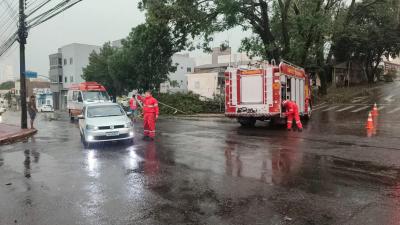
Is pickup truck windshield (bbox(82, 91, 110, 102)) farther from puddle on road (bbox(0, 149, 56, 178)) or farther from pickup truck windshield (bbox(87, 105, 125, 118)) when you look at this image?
puddle on road (bbox(0, 149, 56, 178))

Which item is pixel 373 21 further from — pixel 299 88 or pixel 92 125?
pixel 92 125

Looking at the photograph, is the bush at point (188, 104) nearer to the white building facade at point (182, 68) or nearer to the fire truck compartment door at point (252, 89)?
the fire truck compartment door at point (252, 89)

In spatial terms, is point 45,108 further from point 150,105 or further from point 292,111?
point 292,111

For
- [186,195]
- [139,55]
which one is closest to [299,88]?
[186,195]

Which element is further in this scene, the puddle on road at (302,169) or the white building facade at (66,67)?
the white building facade at (66,67)

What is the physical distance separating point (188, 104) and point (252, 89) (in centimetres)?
1597

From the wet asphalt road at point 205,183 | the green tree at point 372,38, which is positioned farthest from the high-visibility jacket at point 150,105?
the green tree at point 372,38

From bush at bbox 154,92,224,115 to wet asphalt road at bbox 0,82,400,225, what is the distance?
63.8 ft

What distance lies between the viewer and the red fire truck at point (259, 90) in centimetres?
Answer: 1736

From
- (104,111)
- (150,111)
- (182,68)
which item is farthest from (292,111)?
(182,68)

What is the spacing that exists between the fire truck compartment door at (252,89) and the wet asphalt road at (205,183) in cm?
485

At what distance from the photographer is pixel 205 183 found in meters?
7.55

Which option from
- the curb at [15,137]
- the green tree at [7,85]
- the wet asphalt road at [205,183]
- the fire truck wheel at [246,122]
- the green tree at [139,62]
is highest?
the green tree at [7,85]

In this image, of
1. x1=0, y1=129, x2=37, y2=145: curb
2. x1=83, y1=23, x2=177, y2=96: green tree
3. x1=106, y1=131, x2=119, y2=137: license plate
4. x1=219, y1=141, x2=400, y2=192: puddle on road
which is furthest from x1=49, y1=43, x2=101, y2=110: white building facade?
x1=219, y1=141, x2=400, y2=192: puddle on road
